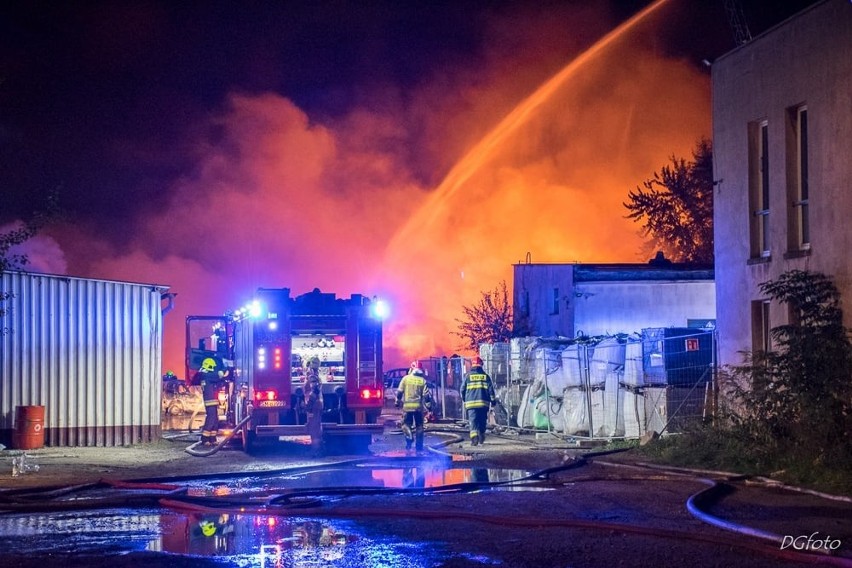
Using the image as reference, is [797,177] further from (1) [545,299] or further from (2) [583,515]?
(1) [545,299]

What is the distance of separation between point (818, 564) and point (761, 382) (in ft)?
23.7

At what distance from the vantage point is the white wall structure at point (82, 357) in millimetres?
19656

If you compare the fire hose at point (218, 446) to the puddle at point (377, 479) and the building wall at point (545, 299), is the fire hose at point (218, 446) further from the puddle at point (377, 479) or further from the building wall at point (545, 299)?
the building wall at point (545, 299)

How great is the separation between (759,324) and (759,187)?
89.4 inches

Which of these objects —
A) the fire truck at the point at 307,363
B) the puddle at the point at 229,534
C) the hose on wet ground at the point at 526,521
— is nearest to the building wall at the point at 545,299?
the fire truck at the point at 307,363

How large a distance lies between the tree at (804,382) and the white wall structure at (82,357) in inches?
489

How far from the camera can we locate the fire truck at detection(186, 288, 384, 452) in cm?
1803

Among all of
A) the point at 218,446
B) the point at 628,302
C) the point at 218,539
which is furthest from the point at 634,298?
the point at 218,539

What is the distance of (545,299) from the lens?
1416 inches

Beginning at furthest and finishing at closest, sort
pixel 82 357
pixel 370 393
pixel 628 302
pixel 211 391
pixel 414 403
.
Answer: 1. pixel 628 302
2. pixel 82 357
3. pixel 211 391
4. pixel 370 393
5. pixel 414 403

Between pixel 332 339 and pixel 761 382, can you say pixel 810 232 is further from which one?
pixel 332 339

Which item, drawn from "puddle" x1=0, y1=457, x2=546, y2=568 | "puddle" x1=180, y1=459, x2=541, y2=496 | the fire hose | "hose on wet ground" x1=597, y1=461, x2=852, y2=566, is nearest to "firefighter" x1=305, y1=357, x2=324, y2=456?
the fire hose

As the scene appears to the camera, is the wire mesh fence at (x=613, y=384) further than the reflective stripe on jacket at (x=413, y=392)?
Yes

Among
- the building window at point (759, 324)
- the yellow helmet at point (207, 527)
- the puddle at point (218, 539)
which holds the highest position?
the building window at point (759, 324)
